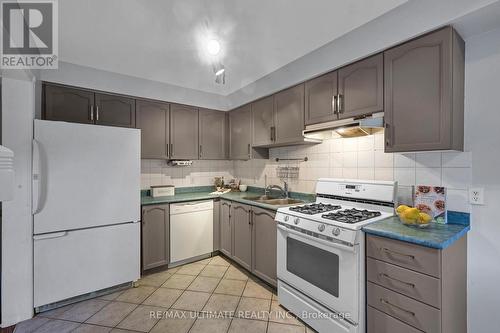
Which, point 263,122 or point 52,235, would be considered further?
point 263,122

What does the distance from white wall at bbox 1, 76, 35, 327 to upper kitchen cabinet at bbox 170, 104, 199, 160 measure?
4.82 feet

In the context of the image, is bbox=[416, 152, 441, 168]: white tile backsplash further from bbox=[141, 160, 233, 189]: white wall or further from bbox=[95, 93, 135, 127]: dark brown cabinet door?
bbox=[95, 93, 135, 127]: dark brown cabinet door


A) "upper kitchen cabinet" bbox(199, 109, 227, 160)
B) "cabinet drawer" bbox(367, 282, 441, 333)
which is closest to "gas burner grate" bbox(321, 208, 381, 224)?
"cabinet drawer" bbox(367, 282, 441, 333)

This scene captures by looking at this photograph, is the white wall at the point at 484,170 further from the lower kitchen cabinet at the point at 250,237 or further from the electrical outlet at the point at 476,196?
the lower kitchen cabinet at the point at 250,237

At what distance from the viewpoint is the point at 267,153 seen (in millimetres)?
3338

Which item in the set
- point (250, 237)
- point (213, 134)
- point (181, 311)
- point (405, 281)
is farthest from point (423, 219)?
point (213, 134)

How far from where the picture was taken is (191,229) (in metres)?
3.00

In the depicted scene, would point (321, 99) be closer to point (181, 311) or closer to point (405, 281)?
point (405, 281)

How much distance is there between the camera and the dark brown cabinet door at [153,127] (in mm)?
2955

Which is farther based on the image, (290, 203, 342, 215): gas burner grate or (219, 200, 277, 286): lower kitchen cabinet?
(219, 200, 277, 286): lower kitchen cabinet

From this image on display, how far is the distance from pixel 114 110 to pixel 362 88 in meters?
2.72

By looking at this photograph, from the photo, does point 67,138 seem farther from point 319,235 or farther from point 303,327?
point 303,327

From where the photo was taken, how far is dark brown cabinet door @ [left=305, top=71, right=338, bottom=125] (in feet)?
6.91

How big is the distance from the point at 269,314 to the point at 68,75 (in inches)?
125
